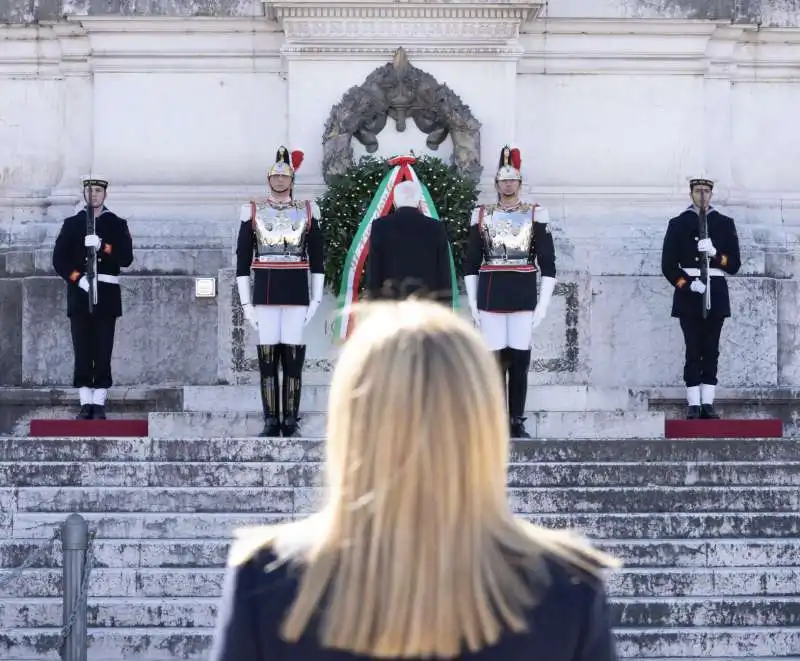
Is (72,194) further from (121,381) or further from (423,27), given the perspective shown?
(423,27)

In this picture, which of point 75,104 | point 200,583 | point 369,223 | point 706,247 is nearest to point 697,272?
point 706,247

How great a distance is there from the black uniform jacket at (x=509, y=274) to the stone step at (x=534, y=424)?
0.92 m

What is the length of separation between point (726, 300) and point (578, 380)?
1509 millimetres

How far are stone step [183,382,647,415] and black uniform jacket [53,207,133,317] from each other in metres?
0.95

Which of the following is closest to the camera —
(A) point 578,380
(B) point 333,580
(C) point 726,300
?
(B) point 333,580

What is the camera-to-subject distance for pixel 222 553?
29.2 feet

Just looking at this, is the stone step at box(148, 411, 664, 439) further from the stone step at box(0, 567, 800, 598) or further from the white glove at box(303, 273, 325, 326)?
the stone step at box(0, 567, 800, 598)

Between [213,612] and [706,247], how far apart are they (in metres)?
4.98

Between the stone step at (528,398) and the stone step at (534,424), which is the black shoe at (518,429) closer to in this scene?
the stone step at (534,424)

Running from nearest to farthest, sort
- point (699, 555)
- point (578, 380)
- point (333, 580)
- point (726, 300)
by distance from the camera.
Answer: point (333, 580) → point (699, 555) → point (726, 300) → point (578, 380)

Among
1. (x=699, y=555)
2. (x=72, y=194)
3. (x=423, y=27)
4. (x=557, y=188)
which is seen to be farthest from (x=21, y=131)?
(x=699, y=555)

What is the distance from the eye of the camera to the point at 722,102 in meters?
14.6

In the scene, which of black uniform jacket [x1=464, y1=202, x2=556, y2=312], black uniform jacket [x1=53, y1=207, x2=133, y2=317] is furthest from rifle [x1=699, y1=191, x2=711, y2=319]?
black uniform jacket [x1=53, y1=207, x2=133, y2=317]

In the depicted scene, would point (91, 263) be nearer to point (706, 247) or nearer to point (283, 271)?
point (283, 271)
